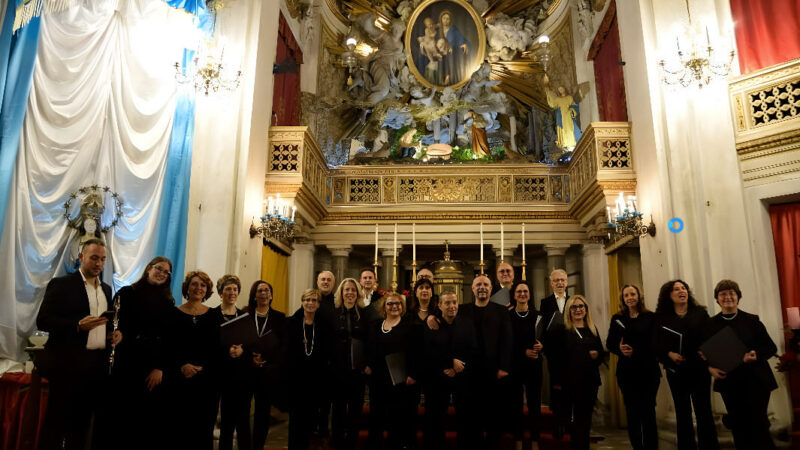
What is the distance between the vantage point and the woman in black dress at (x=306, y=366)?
3.84m

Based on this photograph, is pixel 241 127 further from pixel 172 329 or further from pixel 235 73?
pixel 172 329

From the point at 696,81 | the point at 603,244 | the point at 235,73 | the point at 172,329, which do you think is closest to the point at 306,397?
the point at 172,329

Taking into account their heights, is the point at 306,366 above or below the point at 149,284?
below

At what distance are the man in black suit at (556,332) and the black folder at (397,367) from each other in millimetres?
1293

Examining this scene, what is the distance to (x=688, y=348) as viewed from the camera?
3.92m

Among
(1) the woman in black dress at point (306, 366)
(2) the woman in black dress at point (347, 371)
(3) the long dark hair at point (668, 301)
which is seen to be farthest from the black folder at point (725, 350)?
(1) the woman in black dress at point (306, 366)

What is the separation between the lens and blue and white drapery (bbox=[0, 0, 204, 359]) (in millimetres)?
4641

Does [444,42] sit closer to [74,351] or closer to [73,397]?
[74,351]

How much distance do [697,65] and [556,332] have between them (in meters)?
3.26

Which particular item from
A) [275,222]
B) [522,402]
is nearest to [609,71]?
[275,222]

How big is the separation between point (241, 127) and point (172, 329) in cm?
333

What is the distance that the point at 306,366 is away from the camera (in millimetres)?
3932

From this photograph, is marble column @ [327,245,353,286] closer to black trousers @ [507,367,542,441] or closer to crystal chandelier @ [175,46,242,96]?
crystal chandelier @ [175,46,242,96]

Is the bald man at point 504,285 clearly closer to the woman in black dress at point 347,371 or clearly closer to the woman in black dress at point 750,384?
the woman in black dress at point 347,371
